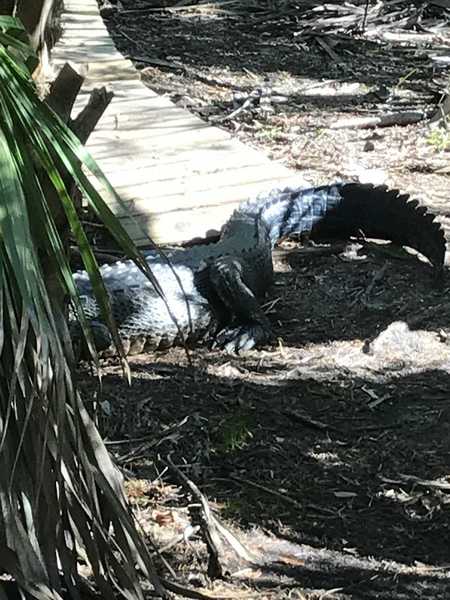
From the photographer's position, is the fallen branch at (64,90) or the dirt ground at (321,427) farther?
the dirt ground at (321,427)

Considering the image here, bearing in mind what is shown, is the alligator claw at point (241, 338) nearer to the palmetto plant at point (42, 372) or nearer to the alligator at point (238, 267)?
the alligator at point (238, 267)

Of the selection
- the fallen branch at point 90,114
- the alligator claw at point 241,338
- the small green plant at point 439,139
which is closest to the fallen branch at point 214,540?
the fallen branch at point 90,114

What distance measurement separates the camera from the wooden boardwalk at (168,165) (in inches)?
204

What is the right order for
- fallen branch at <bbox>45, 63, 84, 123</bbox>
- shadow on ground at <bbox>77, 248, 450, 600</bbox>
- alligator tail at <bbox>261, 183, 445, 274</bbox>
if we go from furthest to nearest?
alligator tail at <bbox>261, 183, 445, 274</bbox>
shadow on ground at <bbox>77, 248, 450, 600</bbox>
fallen branch at <bbox>45, 63, 84, 123</bbox>

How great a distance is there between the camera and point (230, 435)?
3.47 m

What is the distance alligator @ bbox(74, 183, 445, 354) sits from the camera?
4398mm

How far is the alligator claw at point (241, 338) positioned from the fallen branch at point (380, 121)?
273cm

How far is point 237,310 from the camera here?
455cm

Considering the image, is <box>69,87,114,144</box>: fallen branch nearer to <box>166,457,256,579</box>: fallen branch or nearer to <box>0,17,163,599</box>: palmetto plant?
<box>0,17,163,599</box>: palmetto plant

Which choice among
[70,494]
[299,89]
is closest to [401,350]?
[70,494]

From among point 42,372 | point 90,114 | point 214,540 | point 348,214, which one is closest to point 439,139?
point 348,214

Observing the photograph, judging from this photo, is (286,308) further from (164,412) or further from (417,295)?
(164,412)

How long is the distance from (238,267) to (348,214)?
3.16 ft

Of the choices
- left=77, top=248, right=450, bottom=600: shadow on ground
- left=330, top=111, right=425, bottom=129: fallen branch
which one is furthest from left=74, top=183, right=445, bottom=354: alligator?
left=330, top=111, right=425, bottom=129: fallen branch
